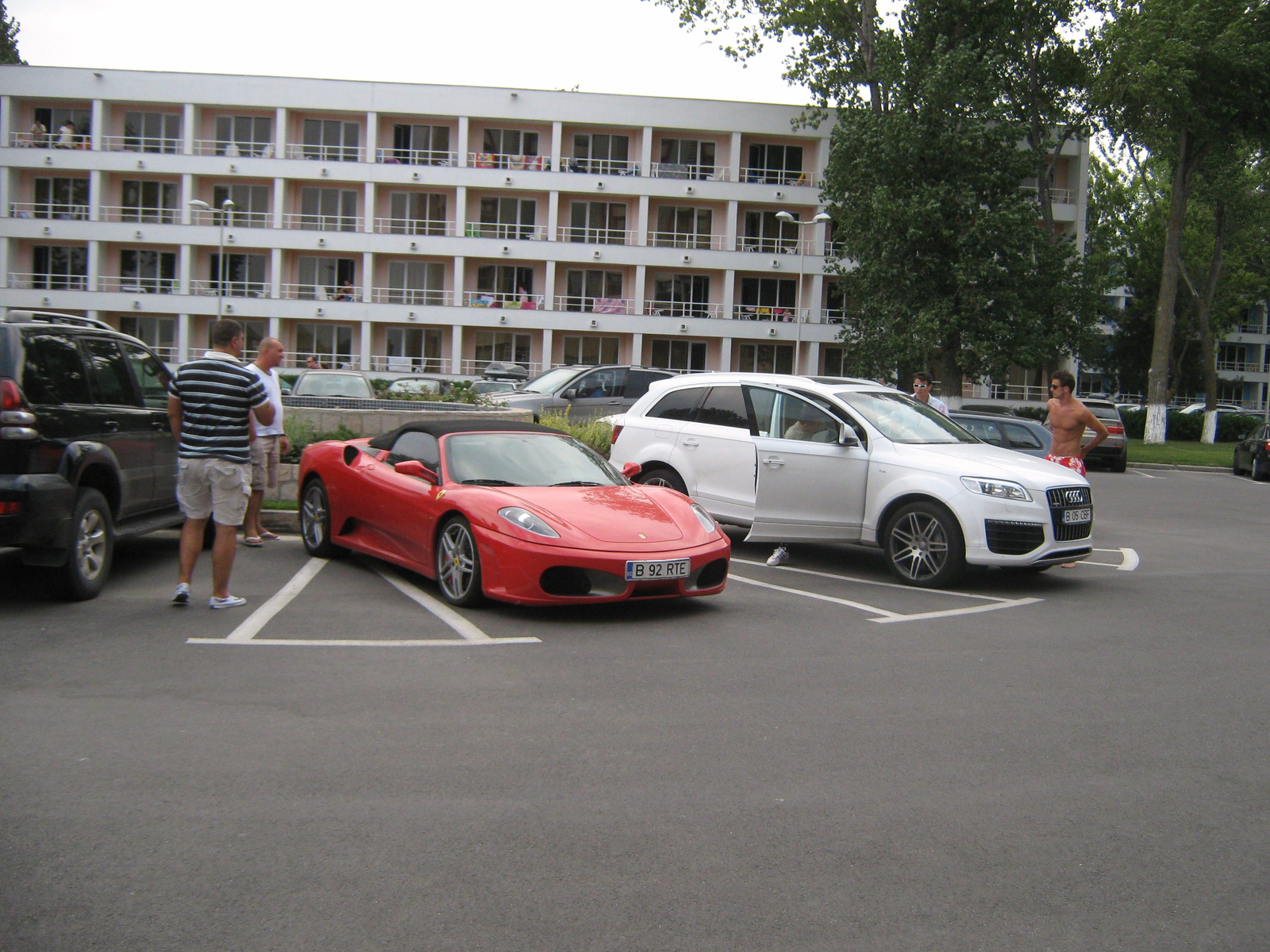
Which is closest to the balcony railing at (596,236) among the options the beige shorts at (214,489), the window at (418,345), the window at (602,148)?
the window at (602,148)

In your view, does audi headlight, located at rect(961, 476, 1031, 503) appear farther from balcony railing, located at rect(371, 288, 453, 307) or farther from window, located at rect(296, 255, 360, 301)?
window, located at rect(296, 255, 360, 301)

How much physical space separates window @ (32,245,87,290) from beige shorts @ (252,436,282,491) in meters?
44.3

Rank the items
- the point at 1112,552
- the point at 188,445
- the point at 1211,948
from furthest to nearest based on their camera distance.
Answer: the point at 1112,552, the point at 188,445, the point at 1211,948

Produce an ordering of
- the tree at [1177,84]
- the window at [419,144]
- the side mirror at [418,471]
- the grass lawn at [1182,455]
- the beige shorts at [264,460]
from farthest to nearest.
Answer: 1. the window at [419,144]
2. the tree at [1177,84]
3. the grass lawn at [1182,455]
4. the beige shorts at [264,460]
5. the side mirror at [418,471]

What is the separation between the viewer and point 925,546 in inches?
381

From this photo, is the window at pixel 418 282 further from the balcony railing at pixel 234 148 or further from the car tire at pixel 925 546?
the car tire at pixel 925 546

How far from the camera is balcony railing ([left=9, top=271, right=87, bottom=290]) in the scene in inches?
1905

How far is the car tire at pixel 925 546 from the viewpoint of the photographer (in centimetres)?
948

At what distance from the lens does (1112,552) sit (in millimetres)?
12492

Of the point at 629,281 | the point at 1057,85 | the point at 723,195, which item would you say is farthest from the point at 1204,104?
the point at 629,281

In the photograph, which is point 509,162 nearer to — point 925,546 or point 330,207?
point 330,207

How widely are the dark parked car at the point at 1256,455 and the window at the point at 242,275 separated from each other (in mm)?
37835

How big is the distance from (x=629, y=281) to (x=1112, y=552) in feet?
128

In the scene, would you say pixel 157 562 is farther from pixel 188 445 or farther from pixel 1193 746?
pixel 1193 746
